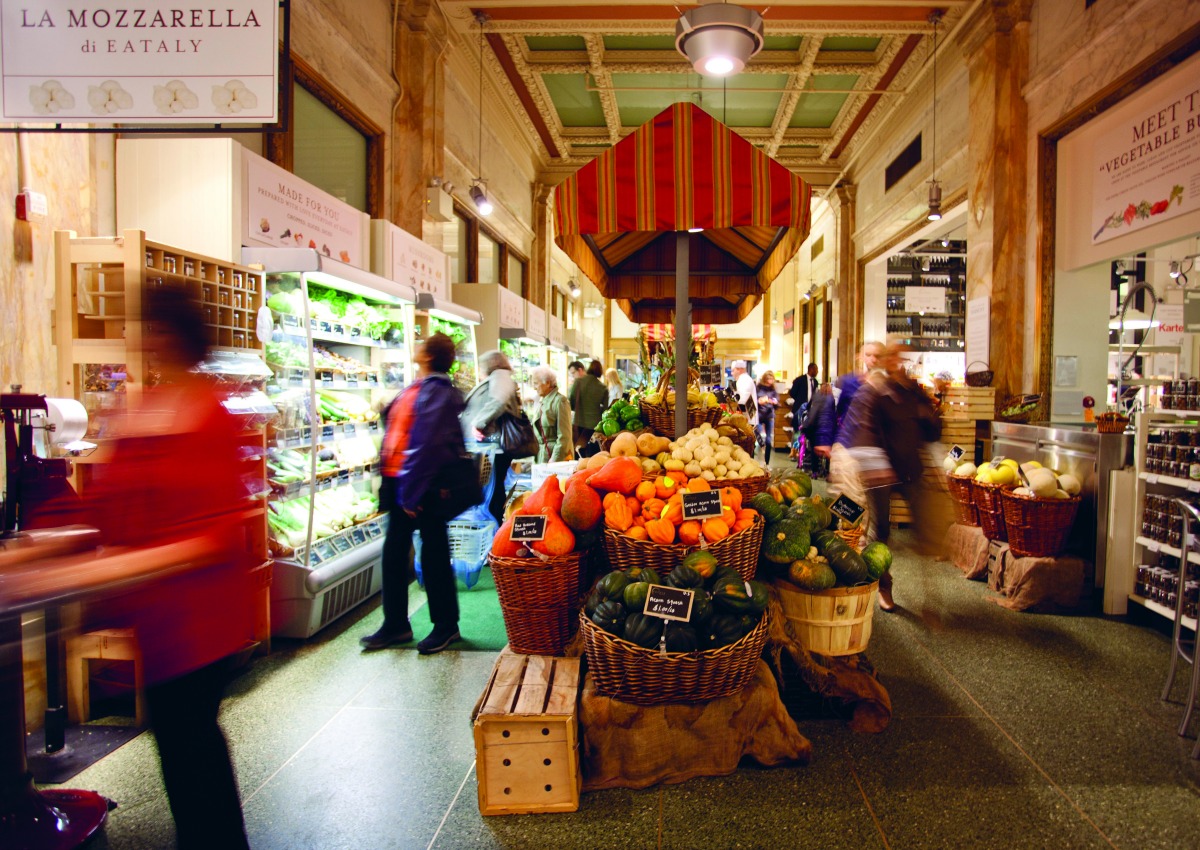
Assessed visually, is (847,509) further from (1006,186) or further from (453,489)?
(1006,186)

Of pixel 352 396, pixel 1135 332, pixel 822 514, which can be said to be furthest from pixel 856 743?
pixel 1135 332

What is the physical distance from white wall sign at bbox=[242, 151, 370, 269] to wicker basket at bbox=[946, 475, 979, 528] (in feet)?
16.8

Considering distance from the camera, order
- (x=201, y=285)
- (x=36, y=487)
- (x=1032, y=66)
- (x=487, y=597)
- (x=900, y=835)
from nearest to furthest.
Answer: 1. (x=900, y=835)
2. (x=36, y=487)
3. (x=201, y=285)
4. (x=487, y=597)
5. (x=1032, y=66)

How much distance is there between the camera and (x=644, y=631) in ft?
7.73

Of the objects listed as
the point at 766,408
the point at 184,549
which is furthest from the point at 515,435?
the point at 766,408

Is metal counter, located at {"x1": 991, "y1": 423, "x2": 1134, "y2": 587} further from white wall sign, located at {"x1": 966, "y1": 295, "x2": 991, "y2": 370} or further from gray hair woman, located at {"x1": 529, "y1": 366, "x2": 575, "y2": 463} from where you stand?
gray hair woman, located at {"x1": 529, "y1": 366, "x2": 575, "y2": 463}

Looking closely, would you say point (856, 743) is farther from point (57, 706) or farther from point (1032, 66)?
point (1032, 66)

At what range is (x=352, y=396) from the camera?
529 cm

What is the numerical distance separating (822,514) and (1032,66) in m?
6.32

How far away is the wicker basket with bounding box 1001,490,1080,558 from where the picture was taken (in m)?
4.57

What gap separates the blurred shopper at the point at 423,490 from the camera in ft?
12.2

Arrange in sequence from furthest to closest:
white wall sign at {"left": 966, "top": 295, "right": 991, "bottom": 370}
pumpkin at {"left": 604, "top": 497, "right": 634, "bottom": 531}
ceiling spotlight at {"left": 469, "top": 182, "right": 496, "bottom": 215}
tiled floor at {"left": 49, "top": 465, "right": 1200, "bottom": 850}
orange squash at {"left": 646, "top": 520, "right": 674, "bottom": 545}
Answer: ceiling spotlight at {"left": 469, "top": 182, "right": 496, "bottom": 215}
white wall sign at {"left": 966, "top": 295, "right": 991, "bottom": 370}
pumpkin at {"left": 604, "top": 497, "right": 634, "bottom": 531}
orange squash at {"left": 646, "top": 520, "right": 674, "bottom": 545}
tiled floor at {"left": 49, "top": 465, "right": 1200, "bottom": 850}

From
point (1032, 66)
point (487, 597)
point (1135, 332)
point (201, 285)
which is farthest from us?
point (1135, 332)

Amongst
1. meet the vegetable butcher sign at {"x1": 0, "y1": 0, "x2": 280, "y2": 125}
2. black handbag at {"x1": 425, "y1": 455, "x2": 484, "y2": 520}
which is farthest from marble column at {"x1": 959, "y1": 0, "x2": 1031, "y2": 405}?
meet the vegetable butcher sign at {"x1": 0, "y1": 0, "x2": 280, "y2": 125}
